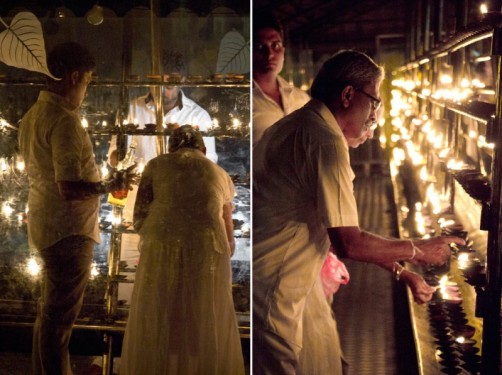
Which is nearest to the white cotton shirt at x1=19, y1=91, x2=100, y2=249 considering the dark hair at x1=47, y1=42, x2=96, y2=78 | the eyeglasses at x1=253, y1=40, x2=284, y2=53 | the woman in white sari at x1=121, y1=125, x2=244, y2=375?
the dark hair at x1=47, y1=42, x2=96, y2=78

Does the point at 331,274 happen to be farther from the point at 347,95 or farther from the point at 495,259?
the point at 347,95

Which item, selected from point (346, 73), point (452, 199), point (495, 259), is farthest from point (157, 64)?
point (452, 199)

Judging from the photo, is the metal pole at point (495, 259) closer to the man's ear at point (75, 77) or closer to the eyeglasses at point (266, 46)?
the eyeglasses at point (266, 46)

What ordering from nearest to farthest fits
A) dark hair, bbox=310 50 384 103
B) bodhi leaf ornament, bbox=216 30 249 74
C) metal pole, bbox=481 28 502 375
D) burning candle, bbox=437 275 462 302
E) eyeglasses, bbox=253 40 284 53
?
1. metal pole, bbox=481 28 502 375
2. dark hair, bbox=310 50 384 103
3. bodhi leaf ornament, bbox=216 30 249 74
4. eyeglasses, bbox=253 40 284 53
5. burning candle, bbox=437 275 462 302

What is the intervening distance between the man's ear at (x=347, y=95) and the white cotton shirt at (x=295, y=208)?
9 cm

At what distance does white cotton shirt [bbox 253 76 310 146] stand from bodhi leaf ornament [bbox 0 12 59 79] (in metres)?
0.95

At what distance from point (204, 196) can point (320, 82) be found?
71 centimetres

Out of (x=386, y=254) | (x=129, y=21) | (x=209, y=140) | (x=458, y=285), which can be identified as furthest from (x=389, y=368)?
(x=129, y=21)

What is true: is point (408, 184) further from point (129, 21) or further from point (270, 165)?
point (129, 21)

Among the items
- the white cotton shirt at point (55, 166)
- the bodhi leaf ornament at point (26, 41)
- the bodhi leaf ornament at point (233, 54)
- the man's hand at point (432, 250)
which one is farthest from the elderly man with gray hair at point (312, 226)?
the bodhi leaf ornament at point (26, 41)

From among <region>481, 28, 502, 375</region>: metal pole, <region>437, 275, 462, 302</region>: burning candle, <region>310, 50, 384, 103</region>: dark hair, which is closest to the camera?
<region>481, 28, 502, 375</region>: metal pole

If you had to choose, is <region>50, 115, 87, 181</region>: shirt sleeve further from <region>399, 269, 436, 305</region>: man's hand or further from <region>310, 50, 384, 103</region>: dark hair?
<region>399, 269, 436, 305</region>: man's hand

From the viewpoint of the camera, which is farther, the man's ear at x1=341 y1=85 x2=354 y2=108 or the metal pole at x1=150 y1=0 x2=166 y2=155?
the metal pole at x1=150 y1=0 x2=166 y2=155

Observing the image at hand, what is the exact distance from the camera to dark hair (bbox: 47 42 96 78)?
2.83 meters
